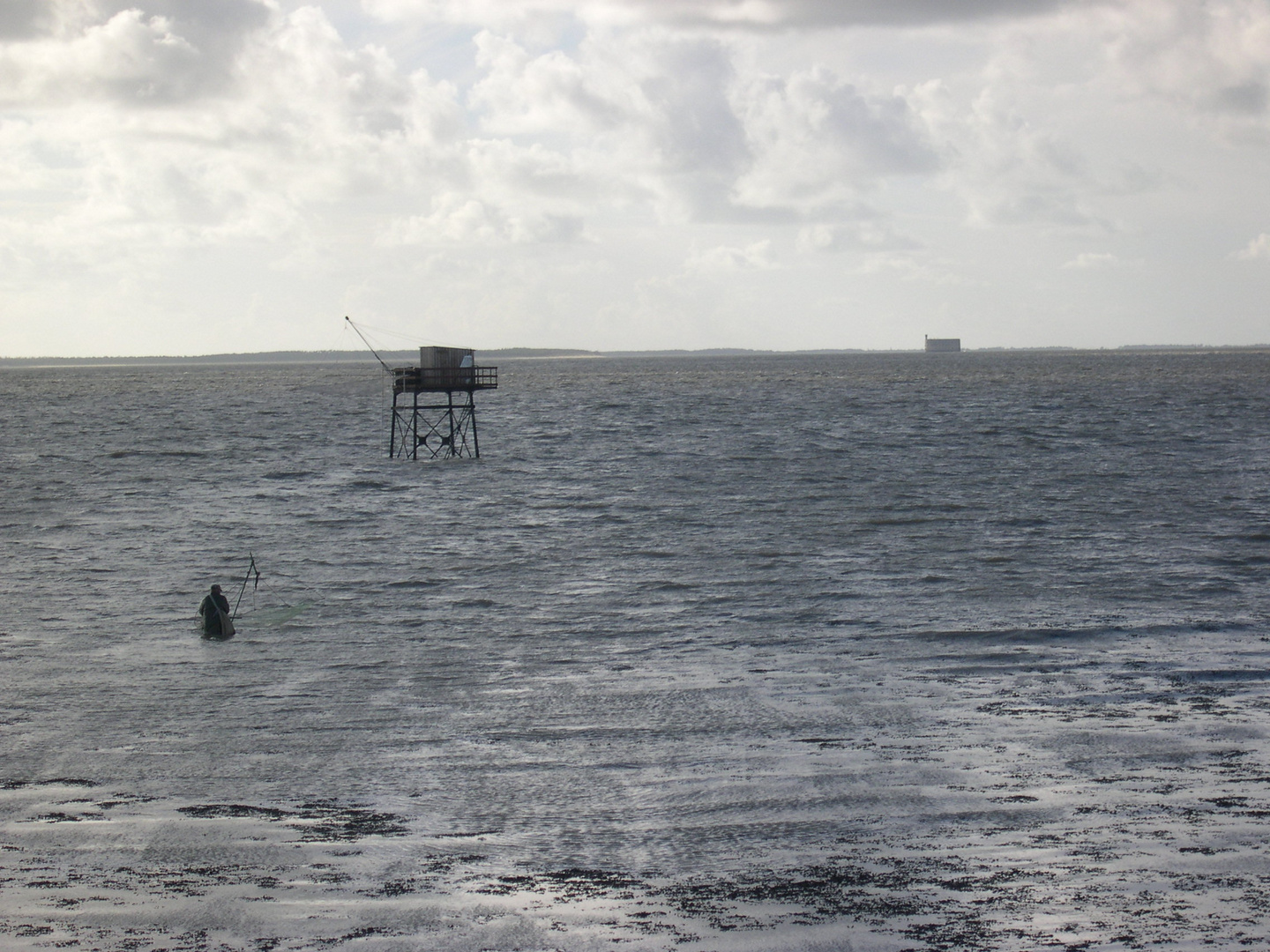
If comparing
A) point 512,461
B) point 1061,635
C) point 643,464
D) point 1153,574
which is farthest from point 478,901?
point 512,461

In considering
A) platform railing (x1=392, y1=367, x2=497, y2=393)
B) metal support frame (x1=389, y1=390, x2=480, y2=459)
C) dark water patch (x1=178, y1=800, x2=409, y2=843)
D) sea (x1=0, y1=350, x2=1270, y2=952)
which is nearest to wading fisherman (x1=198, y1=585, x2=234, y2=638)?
sea (x1=0, y1=350, x2=1270, y2=952)

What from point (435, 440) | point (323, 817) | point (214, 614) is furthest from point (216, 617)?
point (435, 440)

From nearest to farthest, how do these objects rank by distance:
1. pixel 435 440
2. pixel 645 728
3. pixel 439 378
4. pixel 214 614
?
1. pixel 645 728
2. pixel 214 614
3. pixel 439 378
4. pixel 435 440

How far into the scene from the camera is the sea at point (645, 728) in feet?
41.1

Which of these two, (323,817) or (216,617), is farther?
(216,617)

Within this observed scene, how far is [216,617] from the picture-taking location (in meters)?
26.8

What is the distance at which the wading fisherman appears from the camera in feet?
87.4

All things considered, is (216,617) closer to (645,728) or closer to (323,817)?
(645,728)

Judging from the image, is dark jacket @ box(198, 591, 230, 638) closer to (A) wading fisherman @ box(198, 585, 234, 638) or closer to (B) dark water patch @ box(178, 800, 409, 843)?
(A) wading fisherman @ box(198, 585, 234, 638)

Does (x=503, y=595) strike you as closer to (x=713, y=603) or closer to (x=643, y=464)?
(x=713, y=603)

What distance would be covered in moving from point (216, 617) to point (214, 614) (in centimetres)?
10

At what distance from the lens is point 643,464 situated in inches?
2810

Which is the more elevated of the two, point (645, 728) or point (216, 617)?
point (216, 617)

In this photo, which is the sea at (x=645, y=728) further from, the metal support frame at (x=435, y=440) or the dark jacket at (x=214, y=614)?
the metal support frame at (x=435, y=440)
